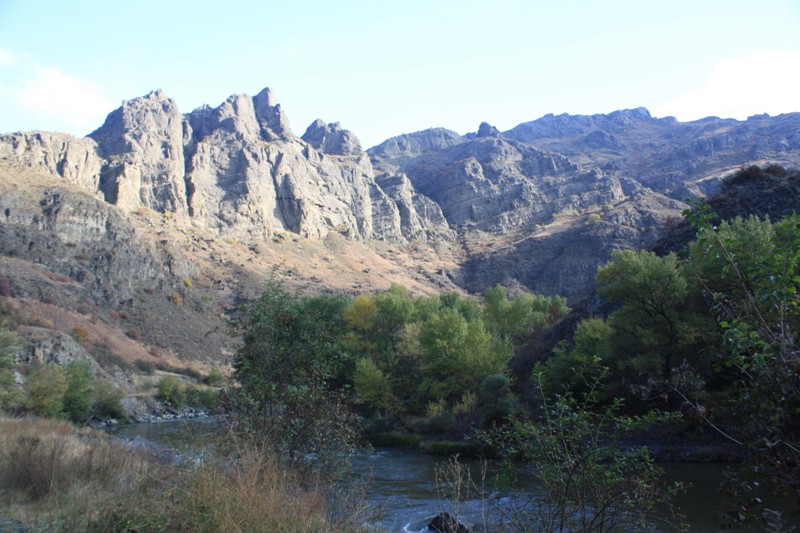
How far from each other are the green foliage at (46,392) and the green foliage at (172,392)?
1965 cm

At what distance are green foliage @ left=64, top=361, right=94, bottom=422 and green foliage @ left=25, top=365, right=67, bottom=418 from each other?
183cm

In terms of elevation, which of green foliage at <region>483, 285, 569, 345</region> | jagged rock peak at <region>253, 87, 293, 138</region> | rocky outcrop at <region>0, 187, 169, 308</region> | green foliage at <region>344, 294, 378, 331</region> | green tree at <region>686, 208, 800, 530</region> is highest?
jagged rock peak at <region>253, 87, 293, 138</region>

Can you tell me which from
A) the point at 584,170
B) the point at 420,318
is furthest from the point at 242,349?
the point at 584,170

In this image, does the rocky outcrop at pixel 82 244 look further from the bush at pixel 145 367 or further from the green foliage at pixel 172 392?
the green foliage at pixel 172 392

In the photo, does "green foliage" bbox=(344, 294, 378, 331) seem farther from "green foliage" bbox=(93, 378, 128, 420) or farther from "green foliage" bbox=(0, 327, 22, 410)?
"green foliage" bbox=(0, 327, 22, 410)

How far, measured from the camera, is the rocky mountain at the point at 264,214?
75875mm

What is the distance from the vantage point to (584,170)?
16888 centimetres

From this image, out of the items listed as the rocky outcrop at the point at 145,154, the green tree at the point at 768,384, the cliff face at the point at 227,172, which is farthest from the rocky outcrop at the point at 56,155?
the green tree at the point at 768,384

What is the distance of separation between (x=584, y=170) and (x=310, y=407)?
175920 millimetres

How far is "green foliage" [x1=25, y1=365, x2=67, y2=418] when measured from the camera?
101ft

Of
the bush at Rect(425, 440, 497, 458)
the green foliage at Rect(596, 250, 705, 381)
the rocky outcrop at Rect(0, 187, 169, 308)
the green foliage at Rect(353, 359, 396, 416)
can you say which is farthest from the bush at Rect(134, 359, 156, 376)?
the green foliage at Rect(596, 250, 705, 381)

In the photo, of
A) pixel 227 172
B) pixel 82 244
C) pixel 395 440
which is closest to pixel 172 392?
pixel 395 440

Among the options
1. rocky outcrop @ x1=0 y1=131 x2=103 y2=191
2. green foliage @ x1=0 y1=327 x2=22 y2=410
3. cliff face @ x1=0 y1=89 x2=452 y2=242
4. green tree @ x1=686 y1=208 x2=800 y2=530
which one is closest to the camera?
green tree @ x1=686 y1=208 x2=800 y2=530

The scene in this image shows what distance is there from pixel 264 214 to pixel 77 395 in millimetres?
96336
